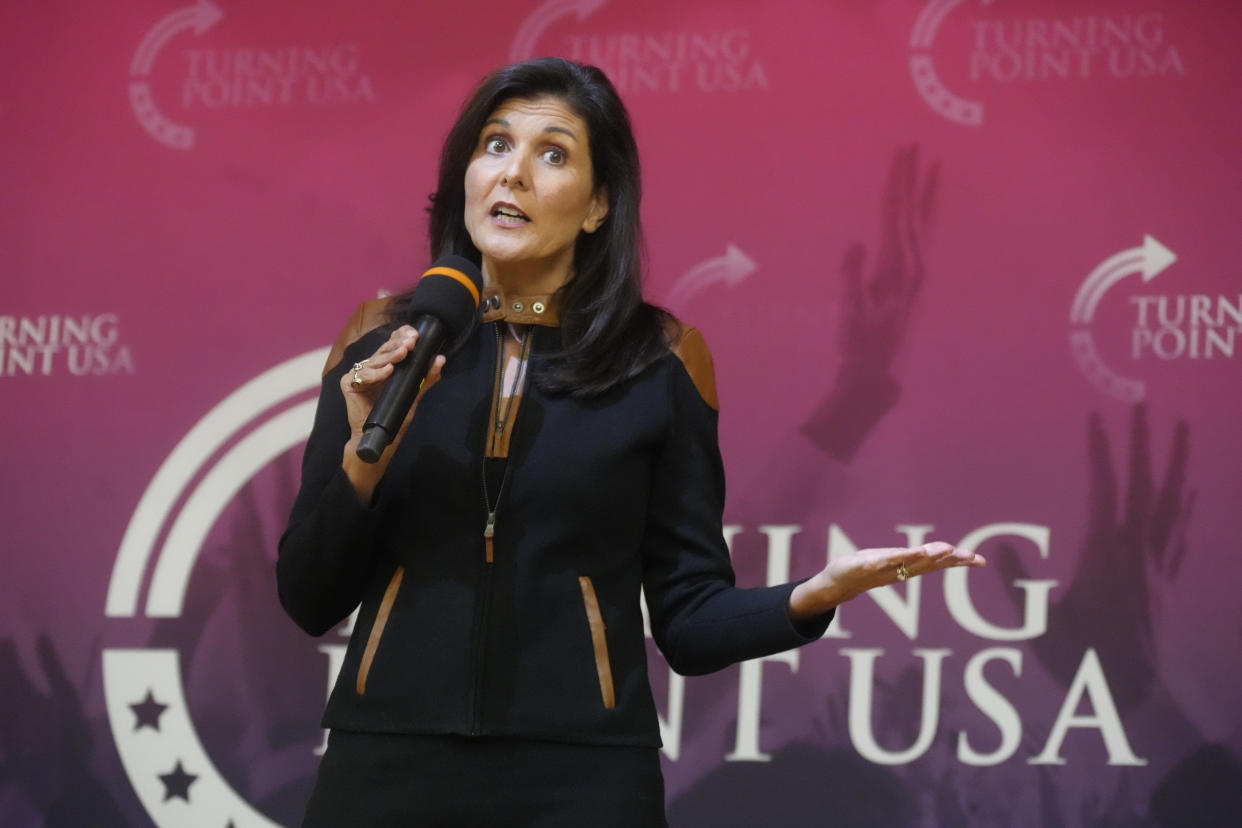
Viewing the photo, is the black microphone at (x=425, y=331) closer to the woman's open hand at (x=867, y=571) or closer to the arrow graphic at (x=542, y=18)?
the woman's open hand at (x=867, y=571)

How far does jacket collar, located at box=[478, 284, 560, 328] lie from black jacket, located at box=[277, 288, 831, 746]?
0.04 metres

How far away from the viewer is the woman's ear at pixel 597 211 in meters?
1.94

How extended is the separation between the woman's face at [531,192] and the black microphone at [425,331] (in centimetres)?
10

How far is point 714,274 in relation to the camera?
3.16 meters

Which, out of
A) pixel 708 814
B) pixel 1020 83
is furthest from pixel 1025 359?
pixel 708 814

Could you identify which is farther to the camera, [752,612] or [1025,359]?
[1025,359]

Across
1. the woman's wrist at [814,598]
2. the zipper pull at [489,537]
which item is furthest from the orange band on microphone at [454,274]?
the woman's wrist at [814,598]

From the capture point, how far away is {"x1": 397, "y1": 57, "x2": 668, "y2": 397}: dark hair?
Answer: 5.96 feet

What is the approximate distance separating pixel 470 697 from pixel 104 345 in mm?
2102

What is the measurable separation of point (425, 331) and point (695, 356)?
45 centimetres

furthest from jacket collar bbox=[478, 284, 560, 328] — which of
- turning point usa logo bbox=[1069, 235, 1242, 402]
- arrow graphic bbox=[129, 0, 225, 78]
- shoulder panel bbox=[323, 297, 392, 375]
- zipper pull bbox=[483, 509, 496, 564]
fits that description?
arrow graphic bbox=[129, 0, 225, 78]

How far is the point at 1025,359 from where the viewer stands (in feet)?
10.1

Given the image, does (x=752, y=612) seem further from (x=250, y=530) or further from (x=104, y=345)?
(x=104, y=345)

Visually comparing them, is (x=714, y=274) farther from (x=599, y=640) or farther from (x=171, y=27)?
(x=599, y=640)
